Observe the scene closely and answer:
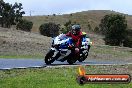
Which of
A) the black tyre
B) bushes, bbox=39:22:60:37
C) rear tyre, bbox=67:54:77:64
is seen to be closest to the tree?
bushes, bbox=39:22:60:37

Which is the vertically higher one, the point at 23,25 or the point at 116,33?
the point at 116,33

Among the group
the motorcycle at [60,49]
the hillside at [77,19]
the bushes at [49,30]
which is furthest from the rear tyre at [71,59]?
the hillside at [77,19]

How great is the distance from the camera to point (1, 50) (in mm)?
43219

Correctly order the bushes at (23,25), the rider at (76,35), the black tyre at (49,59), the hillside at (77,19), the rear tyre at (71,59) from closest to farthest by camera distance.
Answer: the rider at (76,35) < the black tyre at (49,59) < the rear tyre at (71,59) < the bushes at (23,25) < the hillside at (77,19)

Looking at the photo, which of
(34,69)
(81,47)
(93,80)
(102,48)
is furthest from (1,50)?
(93,80)

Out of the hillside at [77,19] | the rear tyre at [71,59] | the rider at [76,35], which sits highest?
the rider at [76,35]

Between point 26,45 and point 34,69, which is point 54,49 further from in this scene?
point 26,45

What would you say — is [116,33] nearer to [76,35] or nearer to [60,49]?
[76,35]

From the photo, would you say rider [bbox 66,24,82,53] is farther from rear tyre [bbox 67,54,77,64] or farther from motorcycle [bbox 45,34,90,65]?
rear tyre [bbox 67,54,77,64]

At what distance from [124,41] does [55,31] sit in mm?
20891

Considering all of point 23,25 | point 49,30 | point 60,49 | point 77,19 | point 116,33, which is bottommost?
point 77,19

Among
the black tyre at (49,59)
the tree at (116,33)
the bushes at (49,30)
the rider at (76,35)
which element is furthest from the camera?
the bushes at (49,30)

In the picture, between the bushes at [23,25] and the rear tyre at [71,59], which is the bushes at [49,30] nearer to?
the bushes at [23,25]

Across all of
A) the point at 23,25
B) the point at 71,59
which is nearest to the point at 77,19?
the point at 23,25
